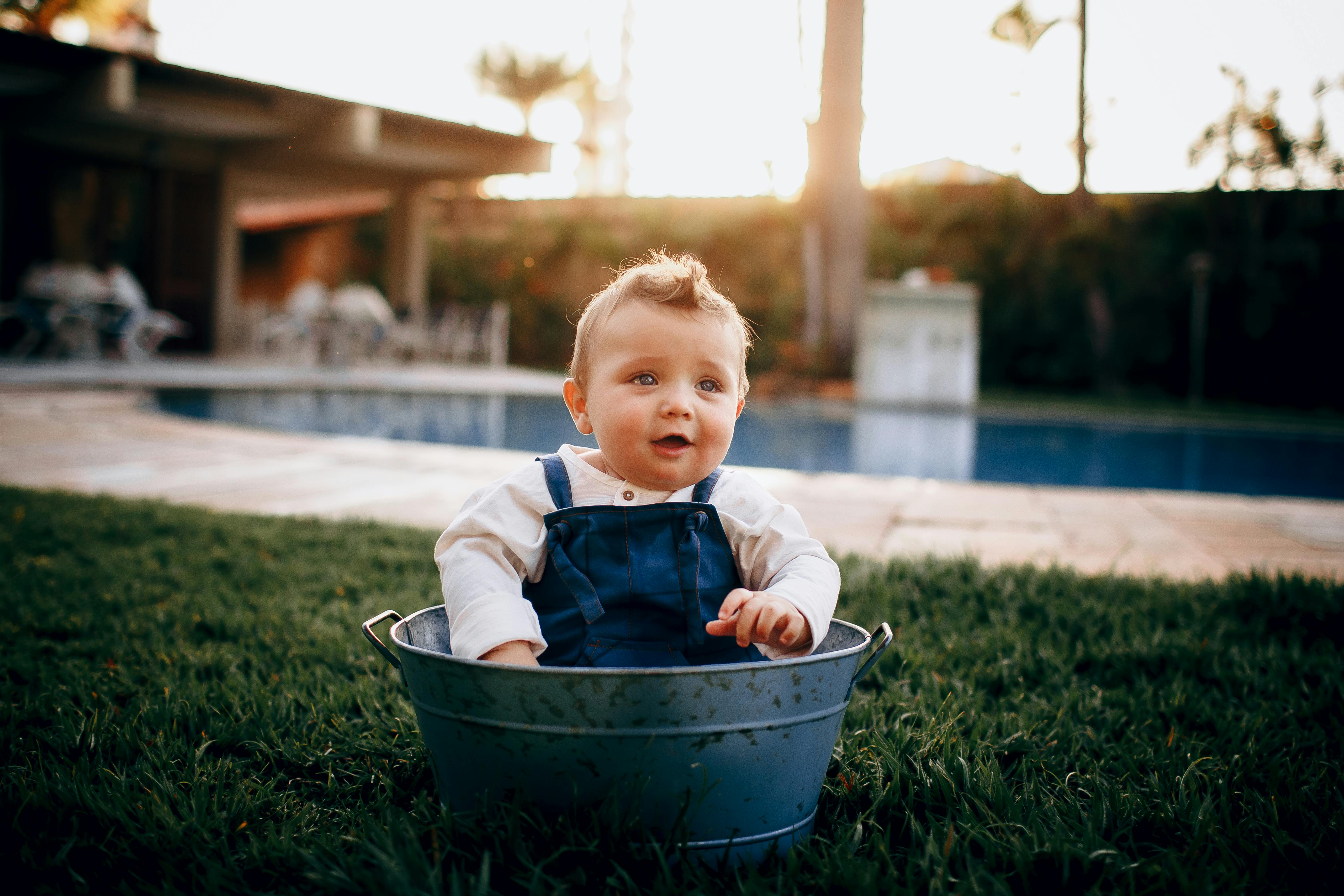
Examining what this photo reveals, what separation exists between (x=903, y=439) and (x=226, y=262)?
9.84 metres

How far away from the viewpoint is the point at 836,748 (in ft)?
4.84

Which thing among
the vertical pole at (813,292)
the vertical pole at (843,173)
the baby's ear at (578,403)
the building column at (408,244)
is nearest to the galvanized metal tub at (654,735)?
the baby's ear at (578,403)

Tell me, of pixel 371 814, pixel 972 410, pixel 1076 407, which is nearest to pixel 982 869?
pixel 371 814

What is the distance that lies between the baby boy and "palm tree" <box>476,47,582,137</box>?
25.1 metres

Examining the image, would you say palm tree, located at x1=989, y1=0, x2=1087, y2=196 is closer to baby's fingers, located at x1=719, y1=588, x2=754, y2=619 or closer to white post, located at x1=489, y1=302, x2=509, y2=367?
white post, located at x1=489, y1=302, x2=509, y2=367

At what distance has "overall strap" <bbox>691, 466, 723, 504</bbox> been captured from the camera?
1330 mm

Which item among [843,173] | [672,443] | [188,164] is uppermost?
[188,164]

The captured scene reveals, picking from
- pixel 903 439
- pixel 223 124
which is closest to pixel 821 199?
pixel 903 439

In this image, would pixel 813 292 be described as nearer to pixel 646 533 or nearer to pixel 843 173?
pixel 843 173

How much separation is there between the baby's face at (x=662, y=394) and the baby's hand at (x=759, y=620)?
0.20 meters

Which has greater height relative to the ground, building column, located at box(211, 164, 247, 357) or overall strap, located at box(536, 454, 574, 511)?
building column, located at box(211, 164, 247, 357)

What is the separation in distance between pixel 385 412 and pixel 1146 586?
6.79m

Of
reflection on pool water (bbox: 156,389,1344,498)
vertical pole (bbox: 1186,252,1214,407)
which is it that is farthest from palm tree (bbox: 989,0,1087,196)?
reflection on pool water (bbox: 156,389,1344,498)

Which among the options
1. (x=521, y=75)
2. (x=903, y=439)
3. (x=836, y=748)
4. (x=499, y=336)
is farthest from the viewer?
(x=521, y=75)
